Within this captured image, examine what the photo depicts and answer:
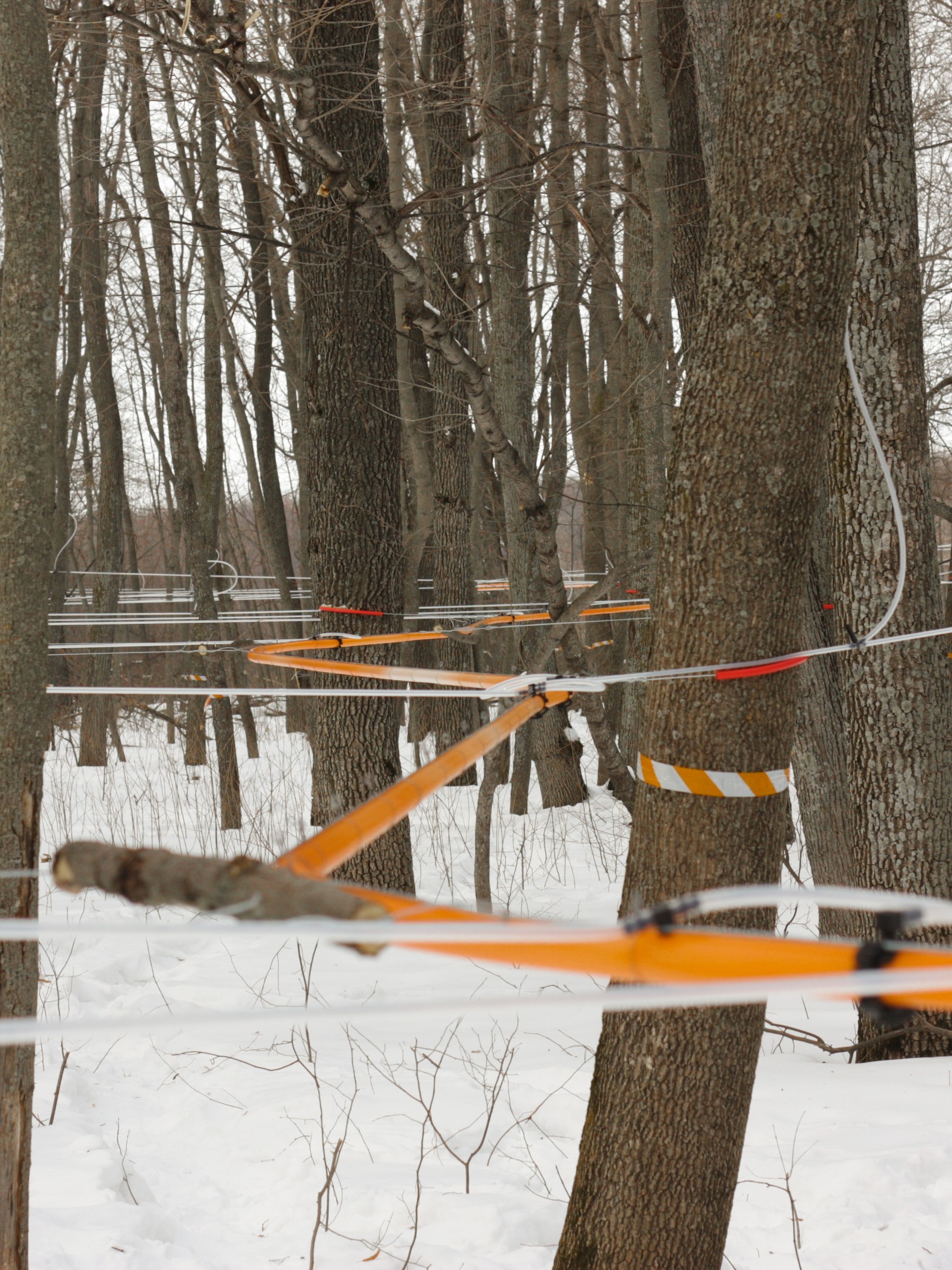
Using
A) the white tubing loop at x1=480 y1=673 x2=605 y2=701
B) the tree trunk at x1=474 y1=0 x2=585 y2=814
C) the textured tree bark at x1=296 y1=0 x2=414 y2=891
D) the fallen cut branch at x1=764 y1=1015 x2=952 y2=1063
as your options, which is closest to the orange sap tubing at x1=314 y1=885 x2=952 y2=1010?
the white tubing loop at x1=480 y1=673 x2=605 y2=701

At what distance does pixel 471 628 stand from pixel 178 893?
12.8 feet

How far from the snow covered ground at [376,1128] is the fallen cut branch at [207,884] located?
4.88ft

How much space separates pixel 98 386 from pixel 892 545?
11.0m

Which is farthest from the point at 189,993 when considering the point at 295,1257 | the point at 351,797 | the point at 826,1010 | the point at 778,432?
the point at 778,432

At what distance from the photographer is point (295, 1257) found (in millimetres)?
2801

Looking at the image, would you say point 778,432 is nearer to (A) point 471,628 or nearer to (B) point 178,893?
(B) point 178,893

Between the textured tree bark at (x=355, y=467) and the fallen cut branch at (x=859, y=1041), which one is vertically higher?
the textured tree bark at (x=355, y=467)

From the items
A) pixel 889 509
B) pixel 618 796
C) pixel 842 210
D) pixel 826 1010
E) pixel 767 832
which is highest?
pixel 842 210

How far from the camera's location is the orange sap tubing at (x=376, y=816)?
4.24 ft

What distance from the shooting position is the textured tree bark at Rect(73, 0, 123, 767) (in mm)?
10844

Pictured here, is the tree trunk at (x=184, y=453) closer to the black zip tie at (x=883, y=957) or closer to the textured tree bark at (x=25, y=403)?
the textured tree bark at (x=25, y=403)

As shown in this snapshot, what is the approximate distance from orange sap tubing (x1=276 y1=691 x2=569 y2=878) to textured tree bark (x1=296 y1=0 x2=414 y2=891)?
3309 millimetres

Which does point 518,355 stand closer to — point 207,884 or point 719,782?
point 719,782

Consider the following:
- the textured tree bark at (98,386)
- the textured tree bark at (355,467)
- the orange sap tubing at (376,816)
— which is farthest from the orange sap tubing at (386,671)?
the textured tree bark at (98,386)
